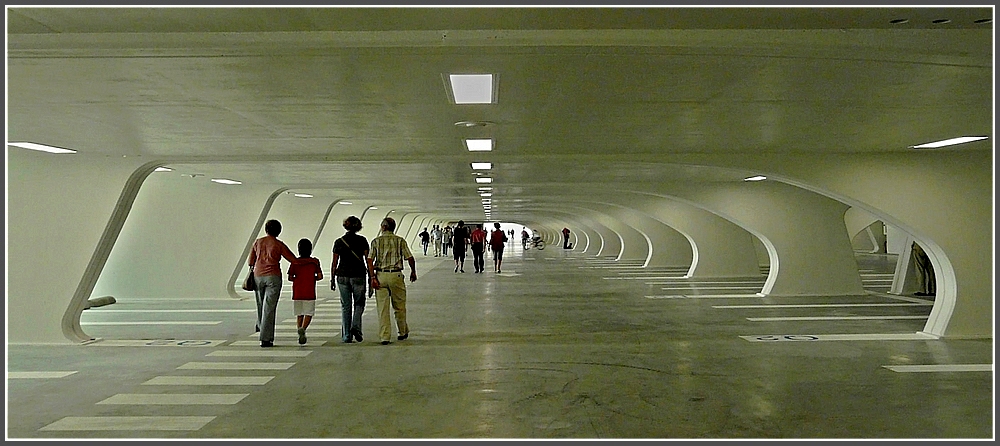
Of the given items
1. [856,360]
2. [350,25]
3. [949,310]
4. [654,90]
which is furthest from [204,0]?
[949,310]

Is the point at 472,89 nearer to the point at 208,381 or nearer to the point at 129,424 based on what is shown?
the point at 129,424

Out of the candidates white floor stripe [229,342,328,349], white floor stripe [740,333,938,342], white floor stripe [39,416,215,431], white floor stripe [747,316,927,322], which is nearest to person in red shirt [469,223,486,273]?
white floor stripe [747,316,927,322]

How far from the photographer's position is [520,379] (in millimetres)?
8523

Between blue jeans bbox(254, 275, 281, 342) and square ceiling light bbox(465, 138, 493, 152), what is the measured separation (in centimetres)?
313

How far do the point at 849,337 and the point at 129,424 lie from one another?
31.4ft

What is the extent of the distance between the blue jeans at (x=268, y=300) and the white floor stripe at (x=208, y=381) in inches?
74.6

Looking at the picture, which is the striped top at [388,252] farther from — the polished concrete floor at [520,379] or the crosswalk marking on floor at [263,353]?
the crosswalk marking on floor at [263,353]

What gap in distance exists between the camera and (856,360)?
31.9ft

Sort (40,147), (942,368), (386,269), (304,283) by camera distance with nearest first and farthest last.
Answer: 1. (942,368)
2. (386,269)
3. (304,283)
4. (40,147)

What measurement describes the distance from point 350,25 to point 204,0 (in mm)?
879

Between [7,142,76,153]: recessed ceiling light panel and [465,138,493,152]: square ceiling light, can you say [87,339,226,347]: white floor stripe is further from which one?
[465,138,493,152]: square ceiling light

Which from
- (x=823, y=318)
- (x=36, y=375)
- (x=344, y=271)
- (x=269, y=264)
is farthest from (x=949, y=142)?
(x=36, y=375)

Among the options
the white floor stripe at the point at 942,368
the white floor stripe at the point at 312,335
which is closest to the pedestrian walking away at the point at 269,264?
the white floor stripe at the point at 312,335

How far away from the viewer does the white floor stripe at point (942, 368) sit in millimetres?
9062
